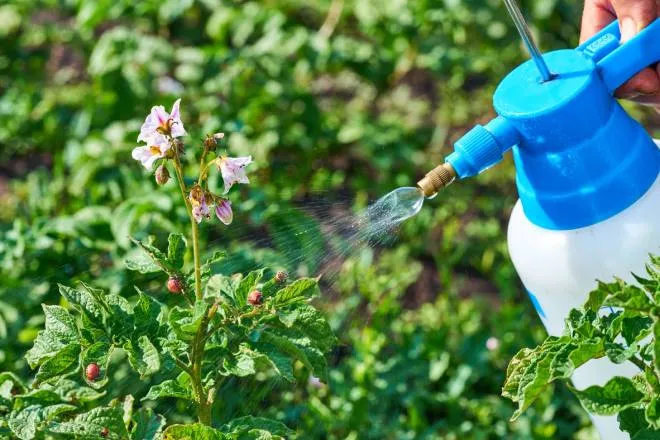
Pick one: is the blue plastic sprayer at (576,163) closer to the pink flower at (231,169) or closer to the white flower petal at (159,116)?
the pink flower at (231,169)

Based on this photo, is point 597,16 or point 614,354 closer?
point 614,354

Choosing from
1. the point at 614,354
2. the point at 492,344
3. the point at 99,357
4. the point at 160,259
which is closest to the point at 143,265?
the point at 160,259

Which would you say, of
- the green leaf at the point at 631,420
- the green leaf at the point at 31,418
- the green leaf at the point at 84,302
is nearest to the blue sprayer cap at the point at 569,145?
the green leaf at the point at 631,420

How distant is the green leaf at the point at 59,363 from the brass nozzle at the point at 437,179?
511 millimetres

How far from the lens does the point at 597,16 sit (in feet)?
6.22

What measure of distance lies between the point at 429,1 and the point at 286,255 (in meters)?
1.38

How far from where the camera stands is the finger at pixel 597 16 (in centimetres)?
189

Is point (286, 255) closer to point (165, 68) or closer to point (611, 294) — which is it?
point (611, 294)

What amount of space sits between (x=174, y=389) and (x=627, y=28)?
84 centimetres

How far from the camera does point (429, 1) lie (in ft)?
11.0

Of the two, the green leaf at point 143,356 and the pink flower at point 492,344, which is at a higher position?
the green leaf at point 143,356

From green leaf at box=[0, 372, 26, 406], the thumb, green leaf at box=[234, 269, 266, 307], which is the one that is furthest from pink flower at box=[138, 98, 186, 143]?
the thumb

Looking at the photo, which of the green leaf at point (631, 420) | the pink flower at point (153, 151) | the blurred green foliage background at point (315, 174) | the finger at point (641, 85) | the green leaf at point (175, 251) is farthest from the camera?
the blurred green foliage background at point (315, 174)

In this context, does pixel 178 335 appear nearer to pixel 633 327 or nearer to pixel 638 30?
pixel 633 327
